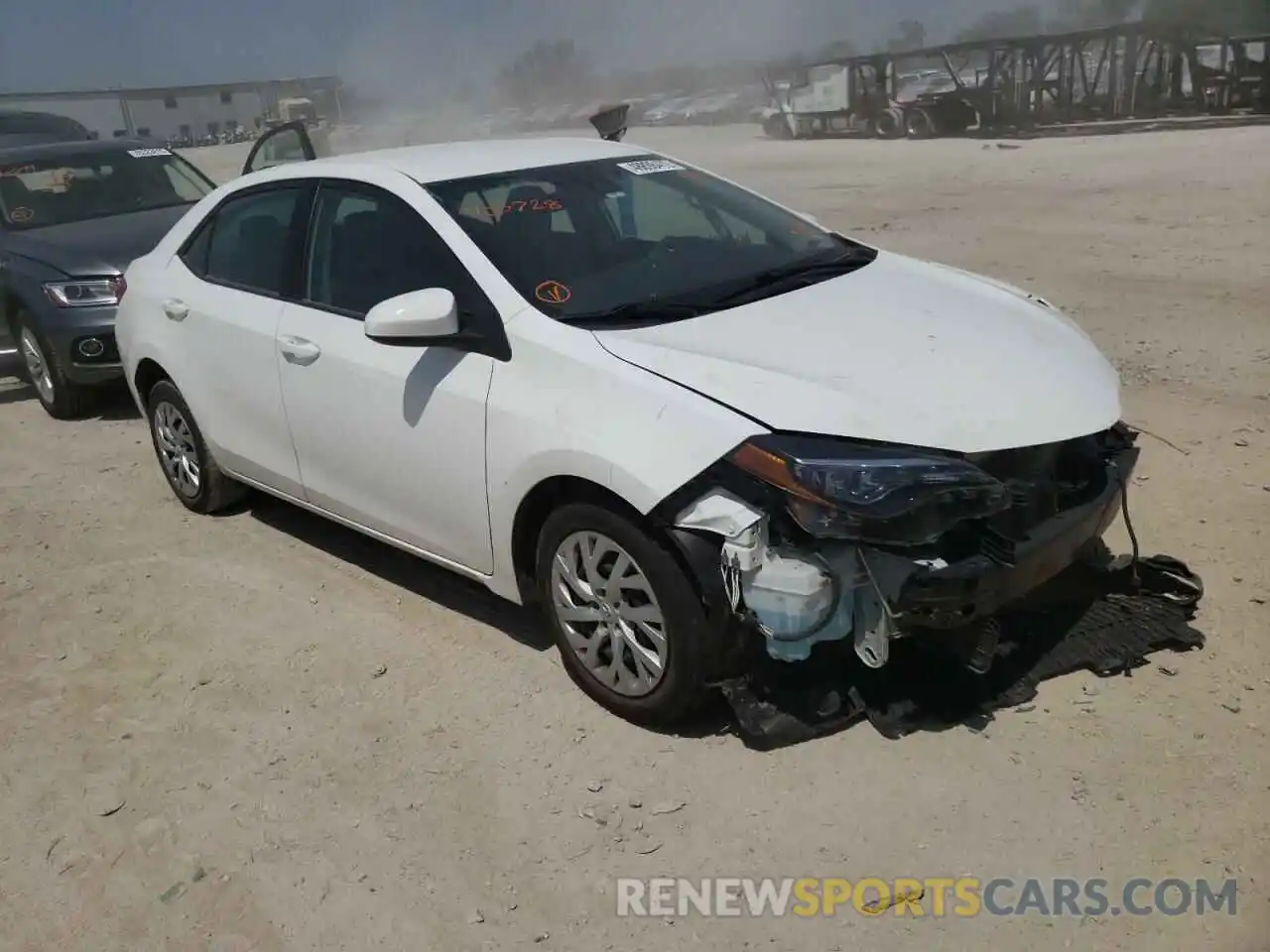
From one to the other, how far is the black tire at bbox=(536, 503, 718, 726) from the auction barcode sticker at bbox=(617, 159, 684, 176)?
5.65 ft

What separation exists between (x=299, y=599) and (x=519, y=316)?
181cm

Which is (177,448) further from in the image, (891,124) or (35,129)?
(891,124)

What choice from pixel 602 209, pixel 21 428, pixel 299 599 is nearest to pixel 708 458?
pixel 602 209

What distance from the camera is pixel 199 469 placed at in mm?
5438

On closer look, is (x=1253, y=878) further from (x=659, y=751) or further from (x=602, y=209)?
(x=602, y=209)

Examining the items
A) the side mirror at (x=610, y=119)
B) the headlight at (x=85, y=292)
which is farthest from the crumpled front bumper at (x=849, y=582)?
the headlight at (x=85, y=292)

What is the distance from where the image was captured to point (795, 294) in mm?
3857

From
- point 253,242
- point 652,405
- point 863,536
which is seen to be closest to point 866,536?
point 863,536

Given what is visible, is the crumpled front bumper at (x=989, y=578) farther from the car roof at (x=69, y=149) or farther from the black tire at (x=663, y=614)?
the car roof at (x=69, y=149)

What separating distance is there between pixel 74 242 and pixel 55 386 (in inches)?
39.6

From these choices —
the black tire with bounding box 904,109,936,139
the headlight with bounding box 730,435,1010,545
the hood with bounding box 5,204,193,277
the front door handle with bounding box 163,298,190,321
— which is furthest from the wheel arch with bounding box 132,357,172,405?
the black tire with bounding box 904,109,936,139

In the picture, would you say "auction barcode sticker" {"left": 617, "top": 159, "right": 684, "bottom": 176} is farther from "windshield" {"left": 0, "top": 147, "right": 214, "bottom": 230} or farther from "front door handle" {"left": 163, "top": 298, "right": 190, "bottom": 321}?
"windshield" {"left": 0, "top": 147, "right": 214, "bottom": 230}

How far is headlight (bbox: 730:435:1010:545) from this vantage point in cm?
298

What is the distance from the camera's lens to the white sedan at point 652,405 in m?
3.08
